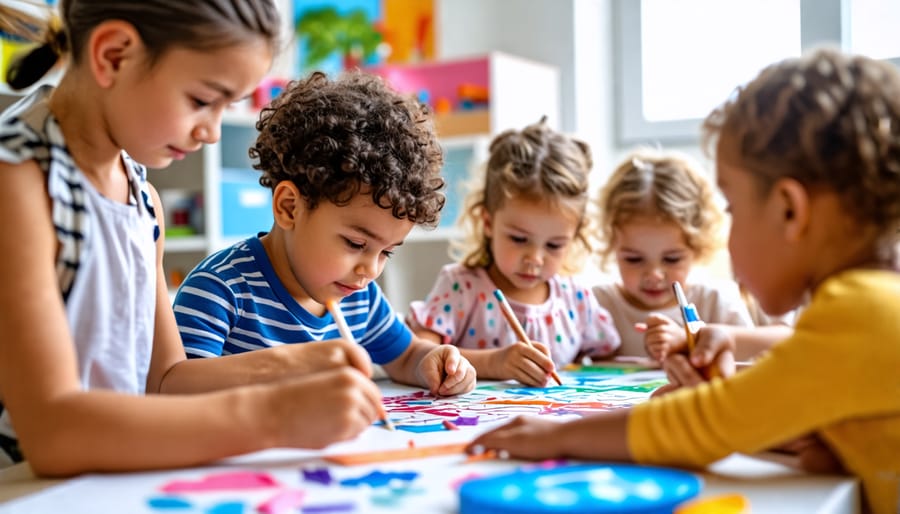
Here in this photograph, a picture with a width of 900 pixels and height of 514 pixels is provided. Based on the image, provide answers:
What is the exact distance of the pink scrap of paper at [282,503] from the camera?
0.65 m

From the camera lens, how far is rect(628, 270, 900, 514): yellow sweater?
0.68m

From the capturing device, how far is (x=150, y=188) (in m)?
1.03

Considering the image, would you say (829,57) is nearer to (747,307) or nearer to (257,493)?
(257,493)

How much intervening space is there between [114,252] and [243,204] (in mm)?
2279

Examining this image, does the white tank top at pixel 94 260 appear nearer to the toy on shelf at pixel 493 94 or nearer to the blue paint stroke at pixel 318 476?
the blue paint stroke at pixel 318 476

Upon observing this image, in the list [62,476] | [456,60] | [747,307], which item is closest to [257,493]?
[62,476]

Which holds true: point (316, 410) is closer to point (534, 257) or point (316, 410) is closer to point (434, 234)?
point (534, 257)

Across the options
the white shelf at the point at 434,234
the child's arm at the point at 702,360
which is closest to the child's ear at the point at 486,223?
the child's arm at the point at 702,360

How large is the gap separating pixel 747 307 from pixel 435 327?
63cm

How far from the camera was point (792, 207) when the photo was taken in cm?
76

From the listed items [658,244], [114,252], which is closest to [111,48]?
[114,252]

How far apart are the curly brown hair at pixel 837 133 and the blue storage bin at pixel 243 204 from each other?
2.43 m

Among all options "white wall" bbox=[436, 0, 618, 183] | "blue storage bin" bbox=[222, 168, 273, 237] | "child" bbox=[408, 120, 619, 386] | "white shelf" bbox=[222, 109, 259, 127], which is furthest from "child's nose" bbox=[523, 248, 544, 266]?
"white shelf" bbox=[222, 109, 259, 127]

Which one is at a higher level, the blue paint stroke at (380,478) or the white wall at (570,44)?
the white wall at (570,44)
